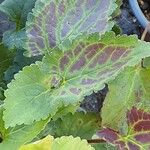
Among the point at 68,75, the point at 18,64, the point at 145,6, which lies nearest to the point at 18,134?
the point at 68,75

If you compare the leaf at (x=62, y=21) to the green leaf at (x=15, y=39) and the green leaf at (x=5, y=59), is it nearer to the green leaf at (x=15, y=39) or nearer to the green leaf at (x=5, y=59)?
the green leaf at (x=15, y=39)

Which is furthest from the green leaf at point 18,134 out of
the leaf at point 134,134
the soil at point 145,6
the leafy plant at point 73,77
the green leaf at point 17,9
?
the soil at point 145,6

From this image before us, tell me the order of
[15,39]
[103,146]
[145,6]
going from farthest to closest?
[145,6] → [15,39] → [103,146]

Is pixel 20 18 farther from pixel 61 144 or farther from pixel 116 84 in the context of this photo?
pixel 61 144

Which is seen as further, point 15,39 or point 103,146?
point 15,39

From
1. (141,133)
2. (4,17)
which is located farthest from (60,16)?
(4,17)

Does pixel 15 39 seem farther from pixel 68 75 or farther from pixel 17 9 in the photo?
pixel 68 75

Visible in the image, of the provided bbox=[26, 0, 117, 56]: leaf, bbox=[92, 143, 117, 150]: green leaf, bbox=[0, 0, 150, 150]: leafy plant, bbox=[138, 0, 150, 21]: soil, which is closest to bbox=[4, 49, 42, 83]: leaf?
bbox=[0, 0, 150, 150]: leafy plant
